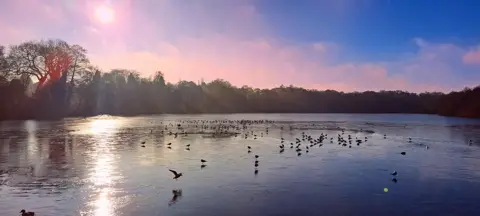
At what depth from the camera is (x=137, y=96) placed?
125 metres

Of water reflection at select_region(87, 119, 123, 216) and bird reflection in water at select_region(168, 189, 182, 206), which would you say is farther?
→ bird reflection in water at select_region(168, 189, 182, 206)

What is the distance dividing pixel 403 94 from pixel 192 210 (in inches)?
6498

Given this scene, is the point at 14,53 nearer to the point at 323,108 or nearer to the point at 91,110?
the point at 91,110

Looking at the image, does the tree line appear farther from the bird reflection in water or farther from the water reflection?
the bird reflection in water

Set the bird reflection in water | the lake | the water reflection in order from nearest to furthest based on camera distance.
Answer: the water reflection < the lake < the bird reflection in water

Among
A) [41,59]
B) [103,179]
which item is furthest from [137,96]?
[103,179]

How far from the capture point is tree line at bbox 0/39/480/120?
80.6 metres

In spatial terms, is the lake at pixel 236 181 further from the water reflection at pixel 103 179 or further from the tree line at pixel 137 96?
the tree line at pixel 137 96

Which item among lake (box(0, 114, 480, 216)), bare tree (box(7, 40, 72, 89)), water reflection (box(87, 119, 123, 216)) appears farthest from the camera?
bare tree (box(7, 40, 72, 89))

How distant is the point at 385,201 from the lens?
16719 mm

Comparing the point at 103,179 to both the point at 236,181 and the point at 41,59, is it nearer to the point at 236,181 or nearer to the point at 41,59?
the point at 236,181

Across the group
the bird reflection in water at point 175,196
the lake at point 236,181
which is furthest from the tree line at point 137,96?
the bird reflection in water at point 175,196

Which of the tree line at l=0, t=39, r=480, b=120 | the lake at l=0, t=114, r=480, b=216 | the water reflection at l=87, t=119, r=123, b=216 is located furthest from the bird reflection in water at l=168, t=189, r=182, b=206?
the tree line at l=0, t=39, r=480, b=120

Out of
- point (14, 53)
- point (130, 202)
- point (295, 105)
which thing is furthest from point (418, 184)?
point (295, 105)
